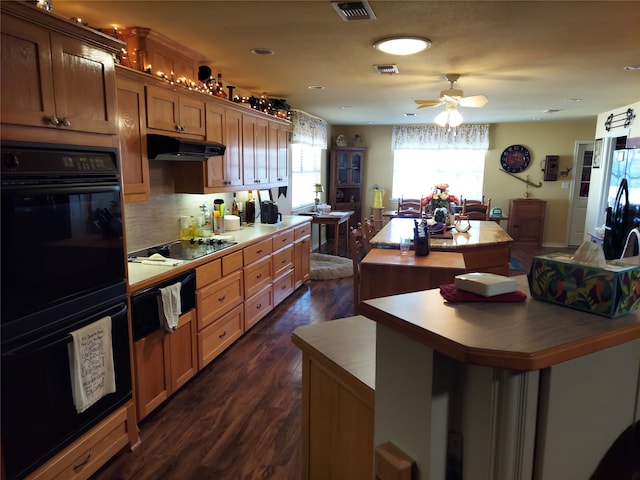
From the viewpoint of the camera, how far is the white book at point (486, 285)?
3.30 ft

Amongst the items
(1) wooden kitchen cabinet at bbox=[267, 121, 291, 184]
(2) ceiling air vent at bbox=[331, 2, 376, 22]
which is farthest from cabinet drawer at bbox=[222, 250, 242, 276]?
(2) ceiling air vent at bbox=[331, 2, 376, 22]

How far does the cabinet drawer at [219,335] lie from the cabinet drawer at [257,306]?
100 millimetres

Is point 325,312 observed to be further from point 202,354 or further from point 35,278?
point 35,278

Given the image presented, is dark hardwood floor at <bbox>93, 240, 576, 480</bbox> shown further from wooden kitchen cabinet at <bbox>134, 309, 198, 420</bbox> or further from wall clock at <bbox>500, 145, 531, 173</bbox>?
wall clock at <bbox>500, 145, 531, 173</bbox>

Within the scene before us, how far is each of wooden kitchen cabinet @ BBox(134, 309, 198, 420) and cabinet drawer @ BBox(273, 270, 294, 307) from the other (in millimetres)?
1534

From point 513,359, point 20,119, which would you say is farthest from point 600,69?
point 20,119

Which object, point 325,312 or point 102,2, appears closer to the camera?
point 102,2

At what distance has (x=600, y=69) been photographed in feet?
12.2

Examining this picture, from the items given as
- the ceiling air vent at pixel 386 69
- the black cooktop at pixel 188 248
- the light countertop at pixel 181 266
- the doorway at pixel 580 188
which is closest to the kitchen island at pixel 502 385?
the light countertop at pixel 181 266

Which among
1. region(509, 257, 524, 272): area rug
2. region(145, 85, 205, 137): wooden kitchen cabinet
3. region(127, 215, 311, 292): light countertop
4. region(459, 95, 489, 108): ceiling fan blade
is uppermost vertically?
region(459, 95, 489, 108): ceiling fan blade

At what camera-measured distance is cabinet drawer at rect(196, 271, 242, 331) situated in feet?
9.78

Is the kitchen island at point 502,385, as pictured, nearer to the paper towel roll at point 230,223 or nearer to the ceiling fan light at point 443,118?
the paper towel roll at point 230,223

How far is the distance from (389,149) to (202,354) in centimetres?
668

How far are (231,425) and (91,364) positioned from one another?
927 millimetres
